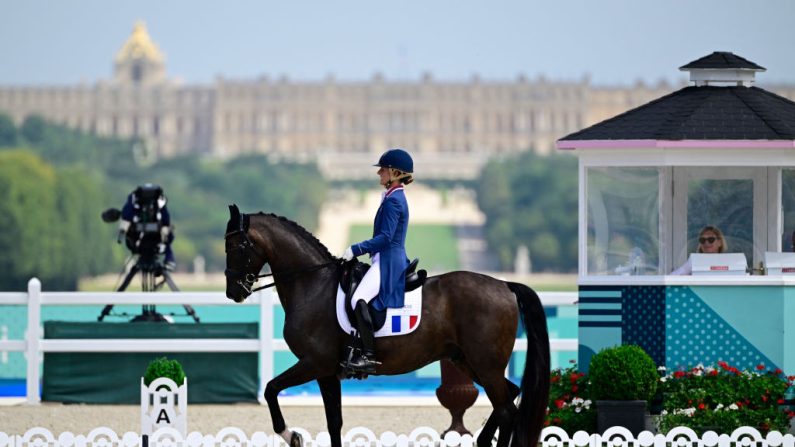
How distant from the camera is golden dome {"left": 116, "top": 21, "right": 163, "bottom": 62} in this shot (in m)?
156

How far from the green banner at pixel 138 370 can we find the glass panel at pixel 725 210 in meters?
4.07

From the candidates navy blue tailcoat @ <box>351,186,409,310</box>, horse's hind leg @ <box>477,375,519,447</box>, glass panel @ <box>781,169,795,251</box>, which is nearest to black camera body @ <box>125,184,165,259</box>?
glass panel @ <box>781,169,795,251</box>

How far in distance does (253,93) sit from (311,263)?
12843cm

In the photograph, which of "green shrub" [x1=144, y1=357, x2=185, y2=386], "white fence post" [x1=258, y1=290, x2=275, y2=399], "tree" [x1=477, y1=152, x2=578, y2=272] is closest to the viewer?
"green shrub" [x1=144, y1=357, x2=185, y2=386]

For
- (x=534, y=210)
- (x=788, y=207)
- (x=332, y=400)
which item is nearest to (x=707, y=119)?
(x=788, y=207)

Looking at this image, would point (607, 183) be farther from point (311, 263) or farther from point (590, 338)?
point (311, 263)

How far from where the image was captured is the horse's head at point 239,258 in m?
9.47

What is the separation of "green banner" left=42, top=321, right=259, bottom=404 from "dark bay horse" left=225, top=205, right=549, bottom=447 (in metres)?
4.78

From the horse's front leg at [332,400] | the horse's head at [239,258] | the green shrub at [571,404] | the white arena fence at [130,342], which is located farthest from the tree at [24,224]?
the horse's front leg at [332,400]

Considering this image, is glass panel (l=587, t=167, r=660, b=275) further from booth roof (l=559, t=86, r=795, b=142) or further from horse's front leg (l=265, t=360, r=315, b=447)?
horse's front leg (l=265, t=360, r=315, b=447)

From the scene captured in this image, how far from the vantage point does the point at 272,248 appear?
9562 millimetres

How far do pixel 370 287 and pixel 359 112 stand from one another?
5074 inches

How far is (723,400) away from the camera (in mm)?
10203

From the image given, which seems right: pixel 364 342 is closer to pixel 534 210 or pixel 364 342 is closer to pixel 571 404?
pixel 571 404
